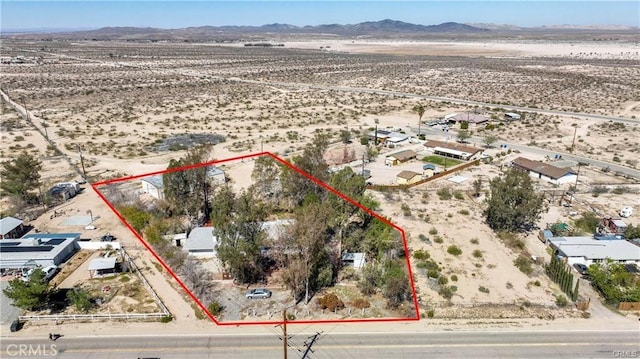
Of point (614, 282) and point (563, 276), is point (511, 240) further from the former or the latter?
point (614, 282)

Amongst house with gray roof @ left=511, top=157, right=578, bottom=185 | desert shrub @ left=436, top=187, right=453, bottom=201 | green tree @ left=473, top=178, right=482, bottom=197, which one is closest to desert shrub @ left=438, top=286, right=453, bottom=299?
desert shrub @ left=436, top=187, right=453, bottom=201

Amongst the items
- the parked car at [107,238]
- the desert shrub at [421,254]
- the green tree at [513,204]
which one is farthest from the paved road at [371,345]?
the green tree at [513,204]

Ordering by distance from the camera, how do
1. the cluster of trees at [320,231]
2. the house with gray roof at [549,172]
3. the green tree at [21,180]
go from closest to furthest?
the cluster of trees at [320,231] < the green tree at [21,180] < the house with gray roof at [549,172]

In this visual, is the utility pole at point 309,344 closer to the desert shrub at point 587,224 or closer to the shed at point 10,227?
the desert shrub at point 587,224

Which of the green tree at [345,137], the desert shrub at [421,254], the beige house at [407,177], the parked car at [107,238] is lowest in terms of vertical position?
the desert shrub at [421,254]

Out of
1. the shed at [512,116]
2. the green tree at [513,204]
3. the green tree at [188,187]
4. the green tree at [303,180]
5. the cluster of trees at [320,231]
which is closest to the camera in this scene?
the cluster of trees at [320,231]

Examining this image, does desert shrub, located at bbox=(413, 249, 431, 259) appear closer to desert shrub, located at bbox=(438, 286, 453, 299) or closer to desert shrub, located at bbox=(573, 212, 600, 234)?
desert shrub, located at bbox=(438, 286, 453, 299)

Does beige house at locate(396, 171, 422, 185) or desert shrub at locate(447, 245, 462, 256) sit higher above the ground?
beige house at locate(396, 171, 422, 185)
